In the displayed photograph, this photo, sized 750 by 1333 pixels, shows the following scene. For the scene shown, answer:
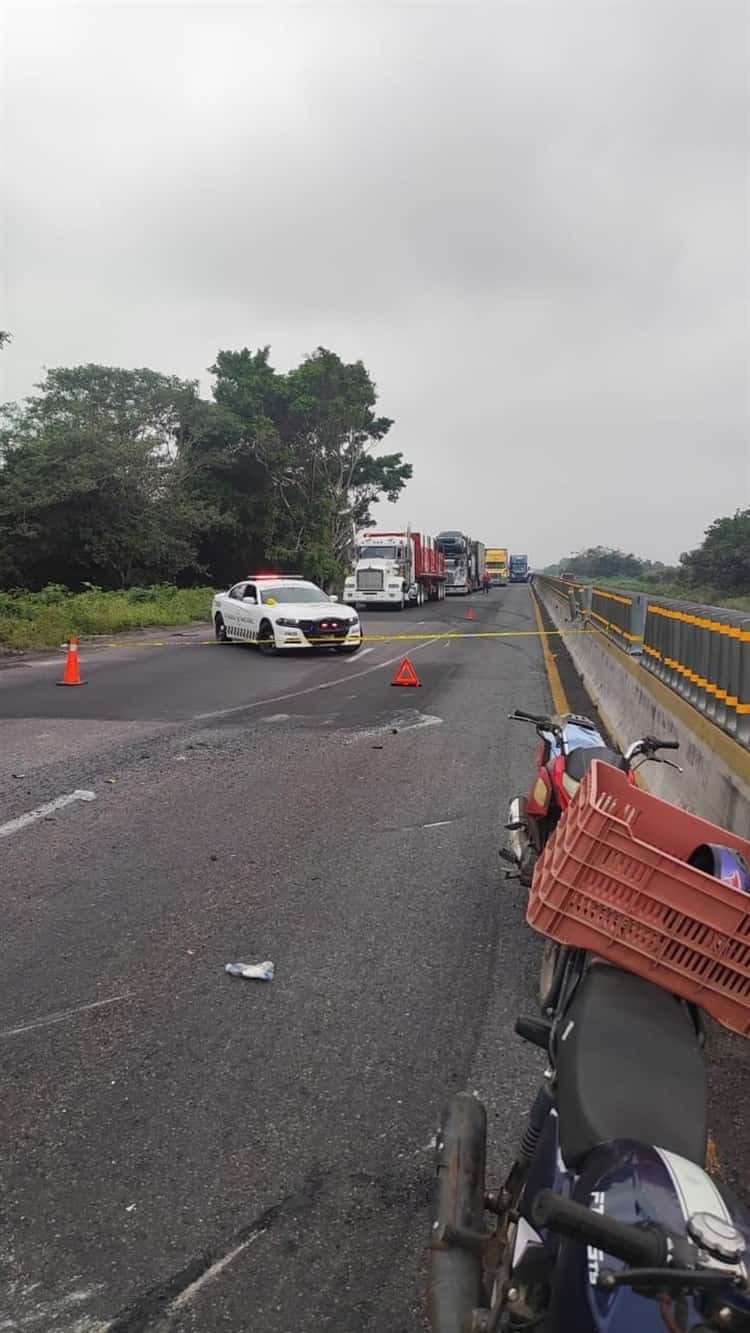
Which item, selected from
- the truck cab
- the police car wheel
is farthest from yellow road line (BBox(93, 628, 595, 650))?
the truck cab

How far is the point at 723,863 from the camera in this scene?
109 inches

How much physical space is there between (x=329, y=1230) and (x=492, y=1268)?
63cm

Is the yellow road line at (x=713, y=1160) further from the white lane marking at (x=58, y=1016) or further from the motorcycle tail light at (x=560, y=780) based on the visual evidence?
the white lane marking at (x=58, y=1016)

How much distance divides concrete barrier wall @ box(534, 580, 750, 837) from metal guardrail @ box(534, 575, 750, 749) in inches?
4.1

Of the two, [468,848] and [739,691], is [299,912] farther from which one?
[739,691]

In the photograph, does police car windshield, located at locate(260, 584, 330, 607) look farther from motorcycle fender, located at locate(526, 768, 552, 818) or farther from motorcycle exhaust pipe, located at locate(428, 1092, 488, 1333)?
motorcycle exhaust pipe, located at locate(428, 1092, 488, 1333)

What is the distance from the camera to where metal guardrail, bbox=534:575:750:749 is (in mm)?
5735

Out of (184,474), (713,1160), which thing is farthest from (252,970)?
(184,474)

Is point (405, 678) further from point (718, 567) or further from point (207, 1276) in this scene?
point (718, 567)

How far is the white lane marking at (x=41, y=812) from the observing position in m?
6.47

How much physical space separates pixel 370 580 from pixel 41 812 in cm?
3155

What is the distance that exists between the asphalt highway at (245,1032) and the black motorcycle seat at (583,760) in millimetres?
969

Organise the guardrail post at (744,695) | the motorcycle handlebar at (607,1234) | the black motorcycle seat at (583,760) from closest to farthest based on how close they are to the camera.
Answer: the motorcycle handlebar at (607,1234), the black motorcycle seat at (583,760), the guardrail post at (744,695)

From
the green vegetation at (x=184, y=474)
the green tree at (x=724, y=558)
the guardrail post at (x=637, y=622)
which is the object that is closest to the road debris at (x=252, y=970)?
the guardrail post at (x=637, y=622)
